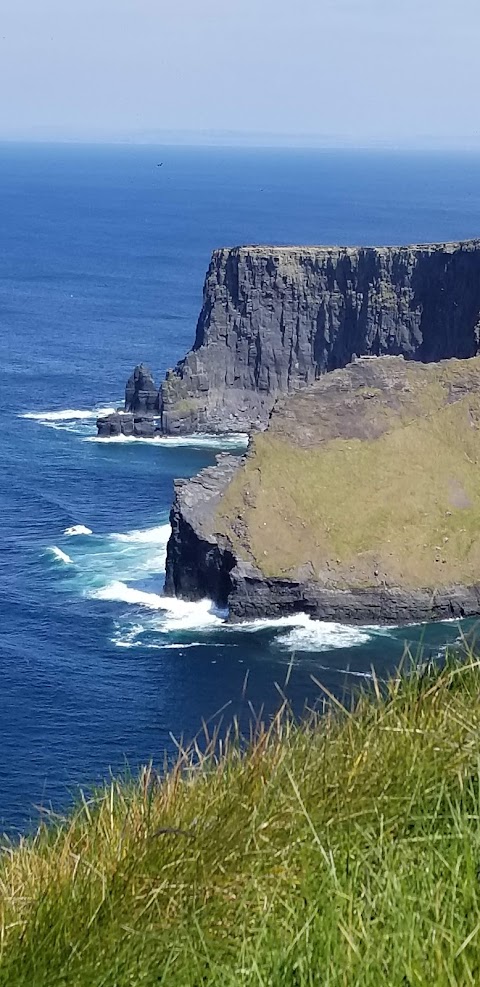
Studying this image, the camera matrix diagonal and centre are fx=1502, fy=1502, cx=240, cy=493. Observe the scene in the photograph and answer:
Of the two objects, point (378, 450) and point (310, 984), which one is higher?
point (310, 984)

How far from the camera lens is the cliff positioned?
192 ft

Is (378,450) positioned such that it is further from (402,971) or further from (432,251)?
(402,971)

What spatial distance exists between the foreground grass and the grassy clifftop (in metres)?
47.5

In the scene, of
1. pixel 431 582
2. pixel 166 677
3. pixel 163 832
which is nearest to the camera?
pixel 163 832

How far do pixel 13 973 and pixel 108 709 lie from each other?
38741 millimetres

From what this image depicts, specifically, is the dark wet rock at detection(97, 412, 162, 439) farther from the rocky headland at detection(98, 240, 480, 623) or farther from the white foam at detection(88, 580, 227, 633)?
the white foam at detection(88, 580, 227, 633)

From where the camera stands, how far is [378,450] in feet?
212

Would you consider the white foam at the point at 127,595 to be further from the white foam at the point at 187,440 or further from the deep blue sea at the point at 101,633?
the white foam at the point at 187,440

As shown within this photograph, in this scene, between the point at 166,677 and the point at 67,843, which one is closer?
the point at 67,843

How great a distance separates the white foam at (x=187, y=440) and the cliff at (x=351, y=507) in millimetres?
29250

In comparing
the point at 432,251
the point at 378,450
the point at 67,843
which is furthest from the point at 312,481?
the point at 67,843

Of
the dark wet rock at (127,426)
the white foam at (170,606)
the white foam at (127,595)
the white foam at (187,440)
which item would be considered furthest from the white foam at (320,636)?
the dark wet rock at (127,426)

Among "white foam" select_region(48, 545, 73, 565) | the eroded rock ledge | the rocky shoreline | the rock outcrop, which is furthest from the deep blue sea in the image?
the eroded rock ledge

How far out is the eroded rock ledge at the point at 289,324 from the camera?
100250mm
